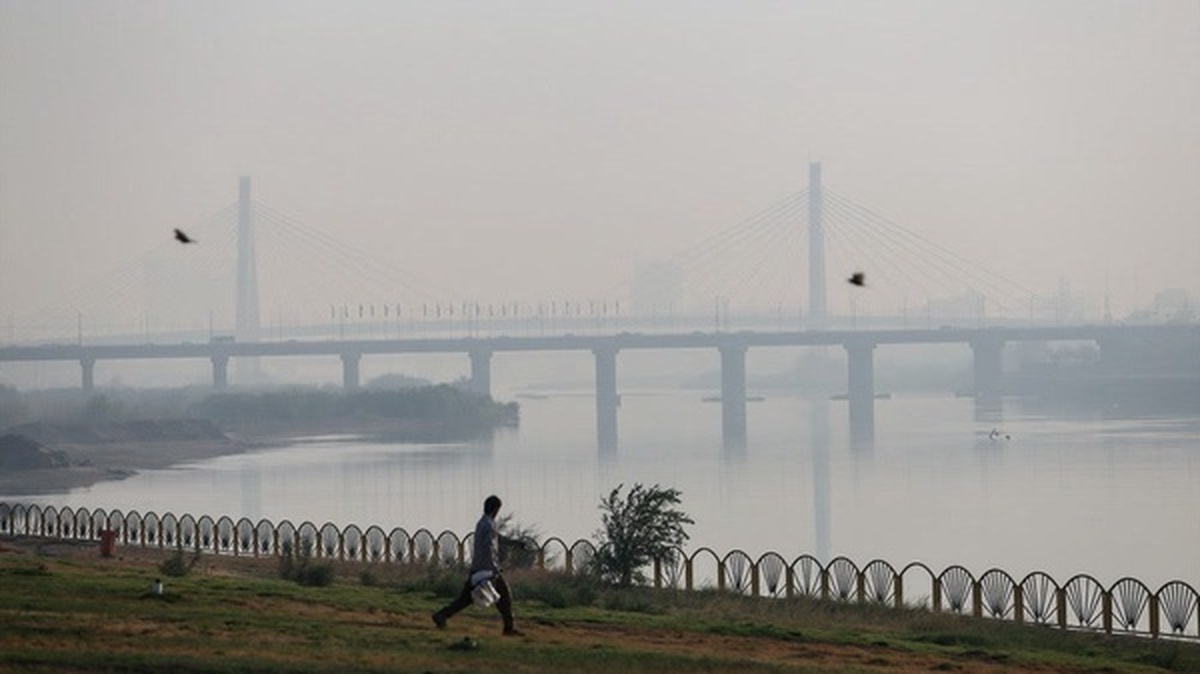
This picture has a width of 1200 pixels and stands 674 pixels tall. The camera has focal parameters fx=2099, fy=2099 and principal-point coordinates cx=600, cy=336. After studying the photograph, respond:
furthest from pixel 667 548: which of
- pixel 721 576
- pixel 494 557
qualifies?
pixel 494 557

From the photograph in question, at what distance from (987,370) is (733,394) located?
17978 mm

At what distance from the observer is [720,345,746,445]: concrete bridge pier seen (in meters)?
87.2

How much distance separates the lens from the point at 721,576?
78.5 feet

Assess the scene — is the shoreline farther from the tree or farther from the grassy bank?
the grassy bank

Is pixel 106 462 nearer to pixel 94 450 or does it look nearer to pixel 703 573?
pixel 94 450

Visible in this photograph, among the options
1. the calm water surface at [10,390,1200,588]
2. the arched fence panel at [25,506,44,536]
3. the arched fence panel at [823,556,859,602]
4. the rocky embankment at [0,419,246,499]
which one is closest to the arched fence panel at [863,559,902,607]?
the arched fence panel at [823,556,859,602]

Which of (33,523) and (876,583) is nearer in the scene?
(876,583)

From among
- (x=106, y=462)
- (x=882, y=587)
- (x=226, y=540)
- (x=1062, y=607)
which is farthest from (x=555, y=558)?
(x=106, y=462)

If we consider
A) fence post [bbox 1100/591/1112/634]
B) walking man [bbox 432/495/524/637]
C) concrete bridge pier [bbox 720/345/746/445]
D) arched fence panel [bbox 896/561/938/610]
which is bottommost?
arched fence panel [bbox 896/561/938/610]

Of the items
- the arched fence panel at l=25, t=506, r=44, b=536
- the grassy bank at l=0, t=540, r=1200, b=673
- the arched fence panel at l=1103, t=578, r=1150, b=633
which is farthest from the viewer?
the arched fence panel at l=25, t=506, r=44, b=536

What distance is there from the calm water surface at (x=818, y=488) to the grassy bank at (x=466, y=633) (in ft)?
39.6

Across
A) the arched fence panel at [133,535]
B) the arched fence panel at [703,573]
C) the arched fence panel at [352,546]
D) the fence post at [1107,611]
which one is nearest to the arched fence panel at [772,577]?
the arched fence panel at [703,573]

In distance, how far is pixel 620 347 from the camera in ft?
351

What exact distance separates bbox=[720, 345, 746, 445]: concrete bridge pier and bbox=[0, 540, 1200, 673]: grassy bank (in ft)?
198
